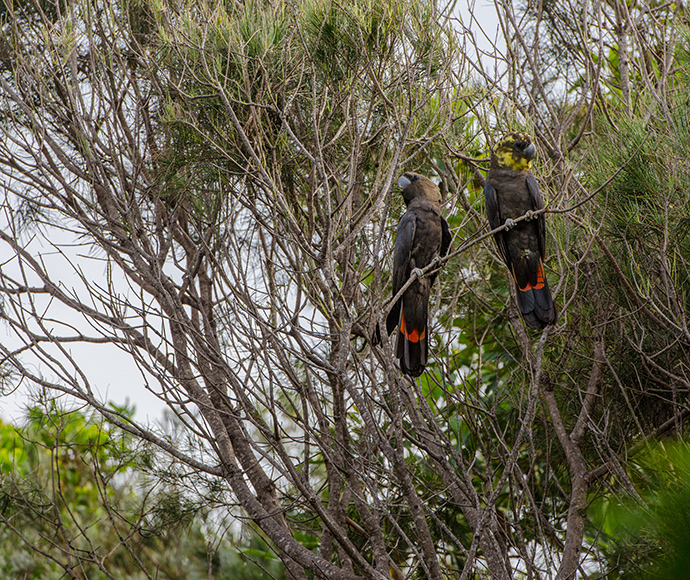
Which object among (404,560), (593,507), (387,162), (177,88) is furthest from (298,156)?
(404,560)

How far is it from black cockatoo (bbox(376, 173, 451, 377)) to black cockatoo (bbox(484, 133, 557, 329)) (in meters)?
0.24

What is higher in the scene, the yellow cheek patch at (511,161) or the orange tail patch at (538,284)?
the yellow cheek patch at (511,161)

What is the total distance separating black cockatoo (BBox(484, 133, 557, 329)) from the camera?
2.60 metres

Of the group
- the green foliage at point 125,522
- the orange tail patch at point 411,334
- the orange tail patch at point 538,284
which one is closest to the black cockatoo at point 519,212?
the orange tail patch at point 538,284

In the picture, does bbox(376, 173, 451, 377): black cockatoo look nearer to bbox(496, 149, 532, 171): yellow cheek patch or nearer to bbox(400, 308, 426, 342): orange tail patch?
bbox(400, 308, 426, 342): orange tail patch

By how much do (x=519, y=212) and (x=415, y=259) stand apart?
1.60 feet

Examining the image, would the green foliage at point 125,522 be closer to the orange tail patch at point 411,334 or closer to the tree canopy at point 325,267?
the tree canopy at point 325,267

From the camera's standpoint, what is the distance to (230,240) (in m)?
2.66

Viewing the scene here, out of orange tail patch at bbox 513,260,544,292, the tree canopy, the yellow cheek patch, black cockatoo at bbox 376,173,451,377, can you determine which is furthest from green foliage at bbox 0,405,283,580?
the yellow cheek patch

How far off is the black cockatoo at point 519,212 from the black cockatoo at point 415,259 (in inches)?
9.5

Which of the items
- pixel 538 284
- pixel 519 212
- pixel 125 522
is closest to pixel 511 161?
pixel 519 212

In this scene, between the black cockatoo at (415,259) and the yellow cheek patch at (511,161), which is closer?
the black cockatoo at (415,259)

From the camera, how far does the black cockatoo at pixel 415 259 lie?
2490mm

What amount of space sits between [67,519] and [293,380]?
212 cm
